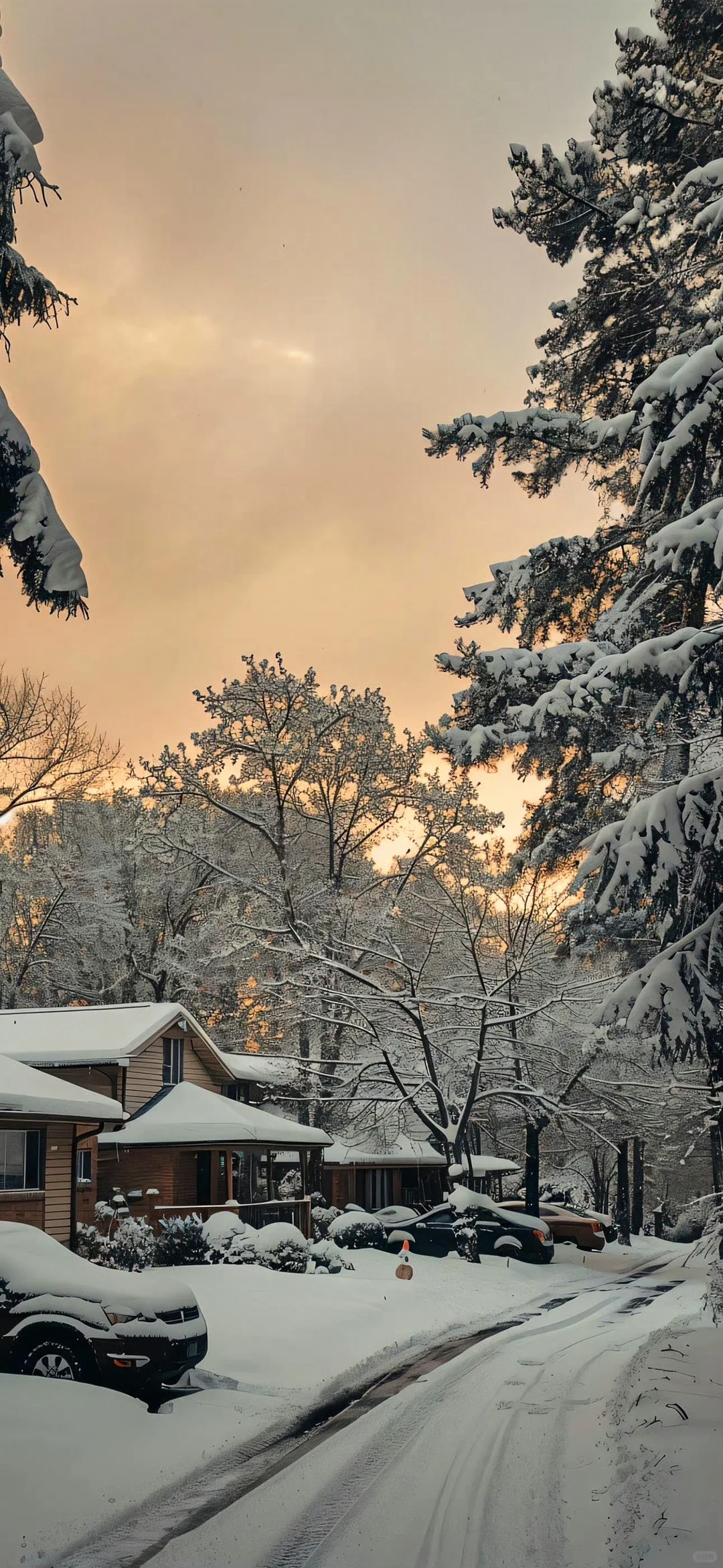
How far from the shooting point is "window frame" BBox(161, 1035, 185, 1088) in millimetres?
32406

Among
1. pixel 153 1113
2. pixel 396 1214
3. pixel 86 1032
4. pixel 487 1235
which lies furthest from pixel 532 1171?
pixel 86 1032

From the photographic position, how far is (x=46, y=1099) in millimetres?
20797

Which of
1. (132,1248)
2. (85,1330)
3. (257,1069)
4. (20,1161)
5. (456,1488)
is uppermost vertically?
(257,1069)

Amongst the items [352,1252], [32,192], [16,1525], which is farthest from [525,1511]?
[352,1252]

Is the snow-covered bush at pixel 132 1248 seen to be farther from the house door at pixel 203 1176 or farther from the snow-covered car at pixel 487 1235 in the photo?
the snow-covered car at pixel 487 1235

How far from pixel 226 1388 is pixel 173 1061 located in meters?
20.4

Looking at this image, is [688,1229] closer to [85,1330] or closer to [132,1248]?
[132,1248]

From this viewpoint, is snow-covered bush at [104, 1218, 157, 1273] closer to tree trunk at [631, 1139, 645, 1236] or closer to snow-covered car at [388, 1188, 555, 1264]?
snow-covered car at [388, 1188, 555, 1264]

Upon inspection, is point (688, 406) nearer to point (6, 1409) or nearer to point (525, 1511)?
point (525, 1511)

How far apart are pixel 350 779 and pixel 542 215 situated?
85.9 ft

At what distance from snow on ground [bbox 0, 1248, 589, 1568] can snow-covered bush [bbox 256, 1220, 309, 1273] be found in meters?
0.92

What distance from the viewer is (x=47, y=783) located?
3972cm

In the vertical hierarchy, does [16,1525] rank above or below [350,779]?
below

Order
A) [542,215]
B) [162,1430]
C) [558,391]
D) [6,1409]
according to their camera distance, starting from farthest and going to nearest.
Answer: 1. [558,391]
2. [542,215]
3. [162,1430]
4. [6,1409]
